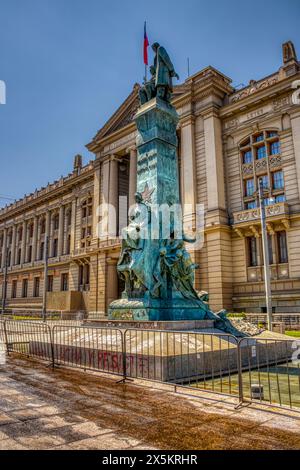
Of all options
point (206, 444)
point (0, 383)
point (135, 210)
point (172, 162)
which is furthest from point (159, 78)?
point (206, 444)

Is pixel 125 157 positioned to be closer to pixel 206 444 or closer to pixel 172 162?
pixel 172 162

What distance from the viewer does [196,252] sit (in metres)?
26.8

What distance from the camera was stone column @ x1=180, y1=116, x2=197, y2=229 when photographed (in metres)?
27.8

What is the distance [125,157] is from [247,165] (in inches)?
612

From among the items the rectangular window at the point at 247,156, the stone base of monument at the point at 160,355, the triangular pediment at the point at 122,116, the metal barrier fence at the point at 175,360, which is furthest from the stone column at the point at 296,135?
the metal barrier fence at the point at 175,360

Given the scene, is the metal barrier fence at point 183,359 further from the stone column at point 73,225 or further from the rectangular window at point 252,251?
the stone column at point 73,225

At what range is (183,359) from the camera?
6824 mm

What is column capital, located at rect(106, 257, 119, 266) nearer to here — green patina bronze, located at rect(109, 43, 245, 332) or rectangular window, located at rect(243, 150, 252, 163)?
rectangular window, located at rect(243, 150, 252, 163)

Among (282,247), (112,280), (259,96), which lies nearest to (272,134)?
(259,96)

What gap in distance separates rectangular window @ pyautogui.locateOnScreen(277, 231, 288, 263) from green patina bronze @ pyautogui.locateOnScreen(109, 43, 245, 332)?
47.9 ft

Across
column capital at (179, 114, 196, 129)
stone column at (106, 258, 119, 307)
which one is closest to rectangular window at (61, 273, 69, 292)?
stone column at (106, 258, 119, 307)

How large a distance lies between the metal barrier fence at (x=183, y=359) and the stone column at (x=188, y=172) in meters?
18.8

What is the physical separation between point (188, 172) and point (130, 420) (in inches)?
1012

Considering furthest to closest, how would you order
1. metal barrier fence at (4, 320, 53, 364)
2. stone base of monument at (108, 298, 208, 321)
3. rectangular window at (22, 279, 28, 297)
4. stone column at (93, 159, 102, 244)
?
rectangular window at (22, 279, 28, 297) → stone column at (93, 159, 102, 244) → stone base of monument at (108, 298, 208, 321) → metal barrier fence at (4, 320, 53, 364)
